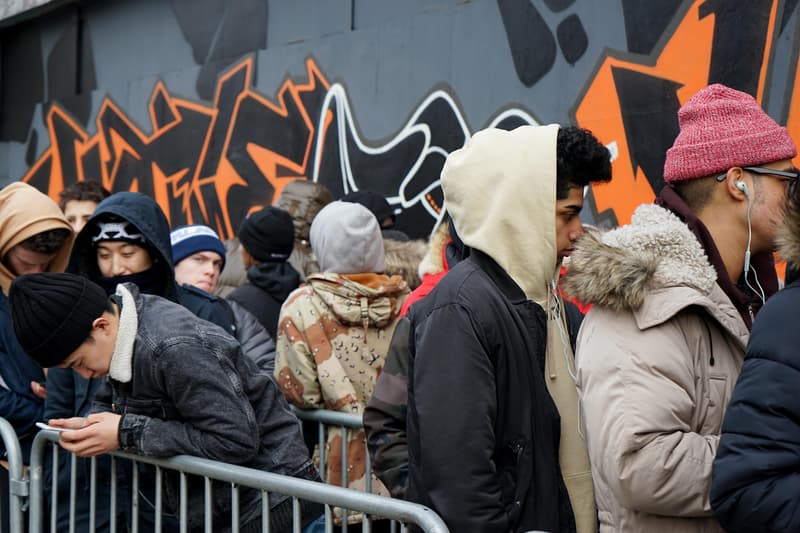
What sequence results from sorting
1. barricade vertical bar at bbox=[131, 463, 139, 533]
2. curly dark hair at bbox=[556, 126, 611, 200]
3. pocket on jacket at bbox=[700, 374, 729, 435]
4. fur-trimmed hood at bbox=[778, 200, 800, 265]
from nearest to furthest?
fur-trimmed hood at bbox=[778, 200, 800, 265] → pocket on jacket at bbox=[700, 374, 729, 435] → curly dark hair at bbox=[556, 126, 611, 200] → barricade vertical bar at bbox=[131, 463, 139, 533]

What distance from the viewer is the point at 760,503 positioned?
215cm

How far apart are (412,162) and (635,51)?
2382 millimetres

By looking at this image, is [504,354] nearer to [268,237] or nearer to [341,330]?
[341,330]

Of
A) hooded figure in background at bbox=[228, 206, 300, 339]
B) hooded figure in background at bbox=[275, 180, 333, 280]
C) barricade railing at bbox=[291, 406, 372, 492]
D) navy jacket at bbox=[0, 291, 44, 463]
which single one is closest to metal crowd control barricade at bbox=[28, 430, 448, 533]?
navy jacket at bbox=[0, 291, 44, 463]

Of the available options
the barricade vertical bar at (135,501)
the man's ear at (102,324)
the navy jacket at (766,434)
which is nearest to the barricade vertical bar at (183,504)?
the barricade vertical bar at (135,501)

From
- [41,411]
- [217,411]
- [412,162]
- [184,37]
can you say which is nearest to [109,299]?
[217,411]

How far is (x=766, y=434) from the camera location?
2.13 metres

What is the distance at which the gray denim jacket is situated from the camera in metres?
3.20

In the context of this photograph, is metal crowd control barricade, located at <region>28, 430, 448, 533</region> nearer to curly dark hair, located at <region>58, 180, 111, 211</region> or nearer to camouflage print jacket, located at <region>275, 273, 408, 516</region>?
camouflage print jacket, located at <region>275, 273, 408, 516</region>

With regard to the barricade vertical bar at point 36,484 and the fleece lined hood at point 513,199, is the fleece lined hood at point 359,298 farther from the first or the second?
the fleece lined hood at point 513,199

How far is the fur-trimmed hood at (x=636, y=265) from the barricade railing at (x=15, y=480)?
7.75 ft

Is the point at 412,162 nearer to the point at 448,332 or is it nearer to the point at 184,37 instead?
the point at 184,37

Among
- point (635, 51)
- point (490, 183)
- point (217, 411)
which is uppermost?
point (635, 51)

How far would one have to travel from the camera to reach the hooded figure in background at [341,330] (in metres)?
4.36
